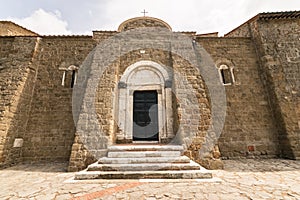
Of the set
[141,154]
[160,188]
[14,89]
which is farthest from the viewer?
[14,89]

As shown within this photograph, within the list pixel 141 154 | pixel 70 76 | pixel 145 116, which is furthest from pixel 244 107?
pixel 70 76

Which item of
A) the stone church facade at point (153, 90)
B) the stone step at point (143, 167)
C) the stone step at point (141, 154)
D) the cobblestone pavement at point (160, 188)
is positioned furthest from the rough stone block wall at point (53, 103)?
the stone step at point (143, 167)

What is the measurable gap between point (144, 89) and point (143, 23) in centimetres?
353

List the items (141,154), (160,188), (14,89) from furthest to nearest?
(14,89) → (141,154) → (160,188)

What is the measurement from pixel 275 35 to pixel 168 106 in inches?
264

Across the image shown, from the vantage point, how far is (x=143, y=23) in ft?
24.9

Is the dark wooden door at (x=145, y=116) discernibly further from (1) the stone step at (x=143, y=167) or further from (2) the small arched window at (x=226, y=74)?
(2) the small arched window at (x=226, y=74)

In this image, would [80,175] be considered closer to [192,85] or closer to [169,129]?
[169,129]

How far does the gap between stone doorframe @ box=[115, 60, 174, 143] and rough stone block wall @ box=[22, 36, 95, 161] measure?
2.37m

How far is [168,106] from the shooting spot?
6383 mm

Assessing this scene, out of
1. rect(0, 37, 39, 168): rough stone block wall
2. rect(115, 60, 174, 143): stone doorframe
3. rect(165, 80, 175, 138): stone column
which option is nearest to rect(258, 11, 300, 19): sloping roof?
rect(115, 60, 174, 143): stone doorframe

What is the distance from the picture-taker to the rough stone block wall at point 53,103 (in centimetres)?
627

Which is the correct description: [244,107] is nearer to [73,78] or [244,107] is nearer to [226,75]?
[226,75]

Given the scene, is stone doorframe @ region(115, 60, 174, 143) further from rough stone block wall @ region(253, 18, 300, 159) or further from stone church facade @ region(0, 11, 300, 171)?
rough stone block wall @ region(253, 18, 300, 159)
